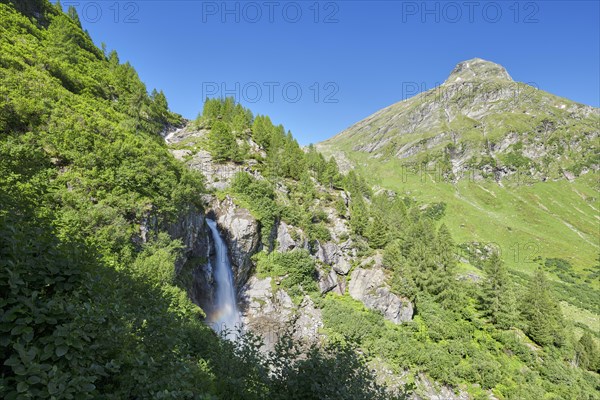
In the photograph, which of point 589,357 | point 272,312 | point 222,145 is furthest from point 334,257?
point 589,357

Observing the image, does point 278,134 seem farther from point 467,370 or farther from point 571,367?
point 571,367

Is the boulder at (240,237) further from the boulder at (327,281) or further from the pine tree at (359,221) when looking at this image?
the pine tree at (359,221)

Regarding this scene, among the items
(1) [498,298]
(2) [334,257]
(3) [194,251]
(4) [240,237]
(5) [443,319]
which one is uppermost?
(4) [240,237]

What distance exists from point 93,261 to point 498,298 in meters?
55.8

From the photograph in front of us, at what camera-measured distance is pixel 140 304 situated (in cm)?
1069

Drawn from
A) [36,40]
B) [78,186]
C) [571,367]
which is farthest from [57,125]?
[571,367]

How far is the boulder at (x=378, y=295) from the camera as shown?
43.1 m

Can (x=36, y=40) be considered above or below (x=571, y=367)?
above

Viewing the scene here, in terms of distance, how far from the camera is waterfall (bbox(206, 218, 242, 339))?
124ft

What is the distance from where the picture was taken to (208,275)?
38250mm

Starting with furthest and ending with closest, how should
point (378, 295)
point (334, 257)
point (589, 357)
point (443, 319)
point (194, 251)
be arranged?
1. point (334, 257)
2. point (589, 357)
3. point (378, 295)
4. point (443, 319)
5. point (194, 251)

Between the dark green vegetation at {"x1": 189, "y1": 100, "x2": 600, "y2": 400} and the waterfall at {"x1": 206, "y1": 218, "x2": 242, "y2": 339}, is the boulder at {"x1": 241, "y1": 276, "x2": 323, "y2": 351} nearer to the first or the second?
the dark green vegetation at {"x1": 189, "y1": 100, "x2": 600, "y2": 400}

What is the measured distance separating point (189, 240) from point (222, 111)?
5119 cm

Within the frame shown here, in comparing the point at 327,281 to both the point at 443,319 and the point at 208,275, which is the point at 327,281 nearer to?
the point at 443,319
